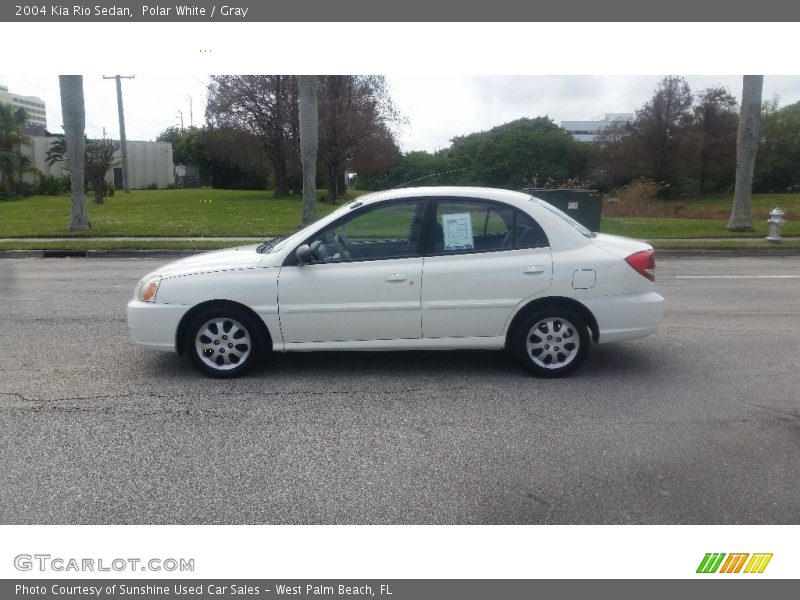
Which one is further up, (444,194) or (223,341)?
(444,194)

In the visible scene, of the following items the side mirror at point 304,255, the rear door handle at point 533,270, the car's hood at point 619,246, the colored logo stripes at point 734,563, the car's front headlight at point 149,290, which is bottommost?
the colored logo stripes at point 734,563

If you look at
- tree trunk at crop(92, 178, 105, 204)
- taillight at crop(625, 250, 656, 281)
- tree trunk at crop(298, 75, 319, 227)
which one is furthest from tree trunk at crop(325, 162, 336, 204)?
taillight at crop(625, 250, 656, 281)

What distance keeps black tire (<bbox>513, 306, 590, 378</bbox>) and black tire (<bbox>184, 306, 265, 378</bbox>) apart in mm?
2193

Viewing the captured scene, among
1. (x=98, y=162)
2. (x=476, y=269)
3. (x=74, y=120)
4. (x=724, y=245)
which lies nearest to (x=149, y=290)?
(x=476, y=269)

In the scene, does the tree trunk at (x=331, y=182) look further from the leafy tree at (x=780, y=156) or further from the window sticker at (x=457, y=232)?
the leafy tree at (x=780, y=156)

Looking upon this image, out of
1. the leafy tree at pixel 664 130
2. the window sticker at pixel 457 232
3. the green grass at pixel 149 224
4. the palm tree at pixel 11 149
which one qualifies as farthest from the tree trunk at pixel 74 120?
the leafy tree at pixel 664 130

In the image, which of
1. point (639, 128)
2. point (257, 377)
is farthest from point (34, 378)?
point (639, 128)

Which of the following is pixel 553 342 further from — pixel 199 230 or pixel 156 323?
pixel 199 230

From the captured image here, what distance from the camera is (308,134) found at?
1961cm

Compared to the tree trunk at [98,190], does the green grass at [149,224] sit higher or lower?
lower

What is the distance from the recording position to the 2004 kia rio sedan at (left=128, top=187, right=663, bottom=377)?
18.7 feet

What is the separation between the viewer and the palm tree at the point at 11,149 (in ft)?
139

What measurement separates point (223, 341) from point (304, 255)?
39.1 inches

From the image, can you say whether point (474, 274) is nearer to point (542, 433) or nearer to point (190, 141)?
point (542, 433)
